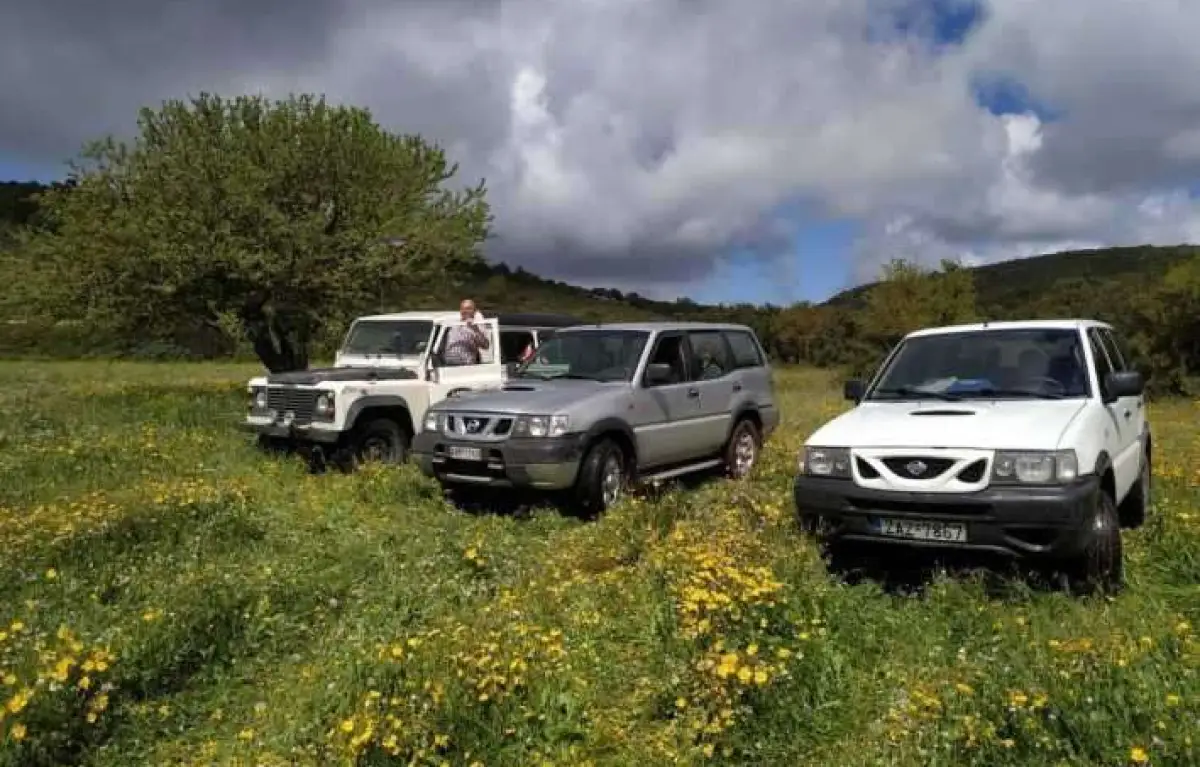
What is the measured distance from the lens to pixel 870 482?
5371 mm

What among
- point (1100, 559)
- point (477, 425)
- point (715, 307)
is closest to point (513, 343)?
point (477, 425)

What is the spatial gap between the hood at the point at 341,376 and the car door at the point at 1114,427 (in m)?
7.08

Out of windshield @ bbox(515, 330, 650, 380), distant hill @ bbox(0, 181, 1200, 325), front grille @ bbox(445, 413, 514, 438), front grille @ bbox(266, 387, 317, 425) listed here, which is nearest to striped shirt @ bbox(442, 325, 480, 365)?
windshield @ bbox(515, 330, 650, 380)

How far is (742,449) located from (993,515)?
527 centimetres

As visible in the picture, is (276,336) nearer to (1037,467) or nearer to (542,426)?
(542,426)

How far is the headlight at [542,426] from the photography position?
7480 mm

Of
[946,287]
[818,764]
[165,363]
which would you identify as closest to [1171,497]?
[818,764]

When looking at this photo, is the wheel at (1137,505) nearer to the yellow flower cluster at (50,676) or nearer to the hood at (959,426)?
the hood at (959,426)

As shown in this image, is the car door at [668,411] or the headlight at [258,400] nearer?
the car door at [668,411]

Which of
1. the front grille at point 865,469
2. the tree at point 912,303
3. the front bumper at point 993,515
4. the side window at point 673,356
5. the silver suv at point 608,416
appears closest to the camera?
the front bumper at point 993,515

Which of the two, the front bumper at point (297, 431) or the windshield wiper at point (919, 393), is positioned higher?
the windshield wiper at point (919, 393)

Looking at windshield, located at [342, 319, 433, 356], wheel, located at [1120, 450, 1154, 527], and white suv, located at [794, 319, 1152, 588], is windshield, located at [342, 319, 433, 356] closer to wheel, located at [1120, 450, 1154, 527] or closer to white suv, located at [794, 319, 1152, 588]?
white suv, located at [794, 319, 1152, 588]

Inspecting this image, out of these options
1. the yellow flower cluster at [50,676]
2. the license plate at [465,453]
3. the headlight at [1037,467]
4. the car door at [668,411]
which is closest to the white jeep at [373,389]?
the license plate at [465,453]

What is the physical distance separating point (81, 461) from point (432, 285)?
1036 cm
